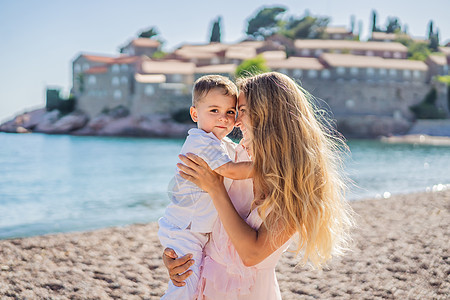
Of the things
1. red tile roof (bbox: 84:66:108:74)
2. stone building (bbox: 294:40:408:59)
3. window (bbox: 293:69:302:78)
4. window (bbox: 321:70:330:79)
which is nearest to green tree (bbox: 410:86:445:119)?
window (bbox: 321:70:330:79)

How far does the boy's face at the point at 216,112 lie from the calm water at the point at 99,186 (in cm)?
116

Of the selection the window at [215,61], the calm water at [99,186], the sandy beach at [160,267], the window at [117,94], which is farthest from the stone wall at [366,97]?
the sandy beach at [160,267]

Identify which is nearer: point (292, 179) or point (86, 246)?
point (292, 179)

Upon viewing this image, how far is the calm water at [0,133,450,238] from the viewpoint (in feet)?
27.6

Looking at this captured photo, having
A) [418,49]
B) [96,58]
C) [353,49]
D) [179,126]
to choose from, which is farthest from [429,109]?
[96,58]

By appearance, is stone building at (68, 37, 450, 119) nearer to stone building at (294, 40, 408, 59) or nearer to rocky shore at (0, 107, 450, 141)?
rocky shore at (0, 107, 450, 141)

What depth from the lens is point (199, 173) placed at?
5.89 feet

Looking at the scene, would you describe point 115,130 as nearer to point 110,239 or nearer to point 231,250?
point 110,239

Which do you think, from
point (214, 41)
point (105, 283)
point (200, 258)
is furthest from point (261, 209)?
point (214, 41)

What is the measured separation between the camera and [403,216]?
20.4 feet

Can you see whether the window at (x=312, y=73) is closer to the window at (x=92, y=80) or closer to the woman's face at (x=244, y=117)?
the window at (x=92, y=80)

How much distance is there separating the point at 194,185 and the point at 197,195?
0.05 metres

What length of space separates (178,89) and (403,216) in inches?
1372

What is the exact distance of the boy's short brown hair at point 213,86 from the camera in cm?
187
